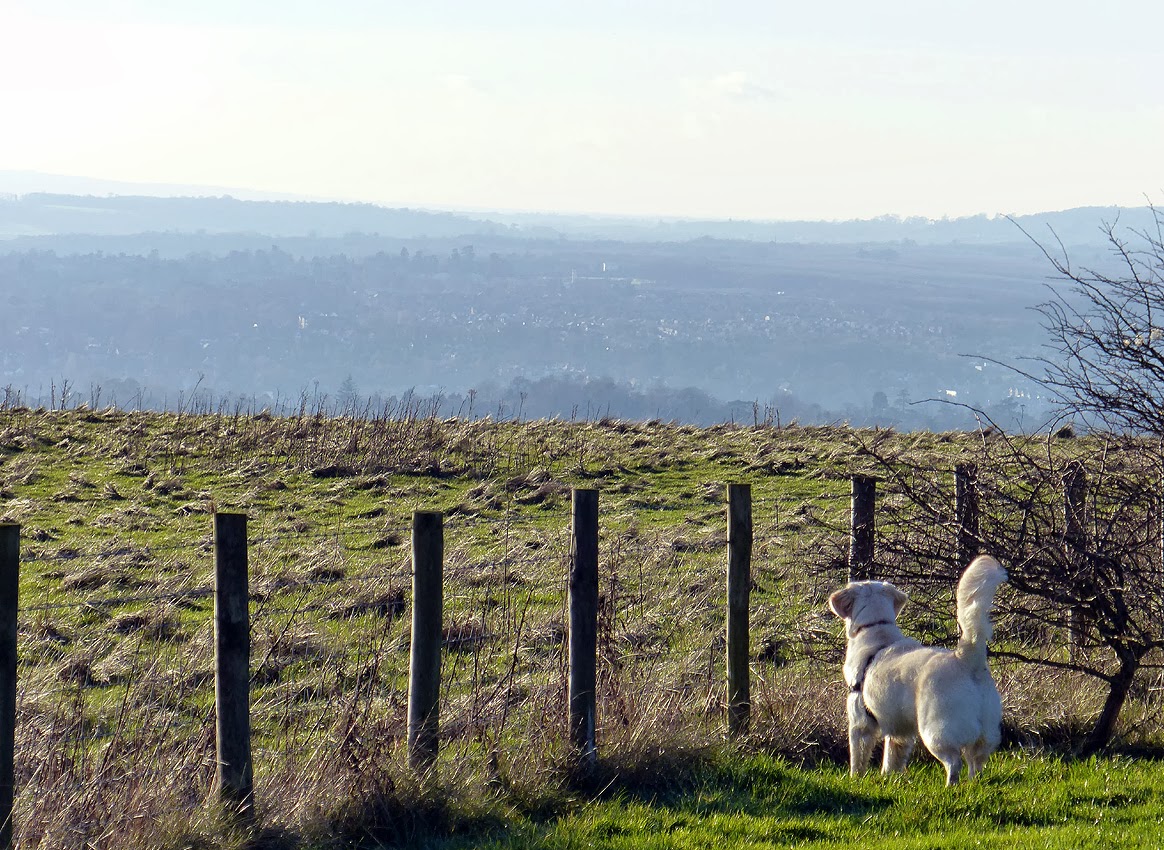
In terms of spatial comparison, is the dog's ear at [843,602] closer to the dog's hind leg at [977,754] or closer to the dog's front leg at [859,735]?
the dog's front leg at [859,735]

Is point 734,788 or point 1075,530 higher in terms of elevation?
point 1075,530

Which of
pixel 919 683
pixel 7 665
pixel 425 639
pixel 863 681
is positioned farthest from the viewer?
pixel 863 681

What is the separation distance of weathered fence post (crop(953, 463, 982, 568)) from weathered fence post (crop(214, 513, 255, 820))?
4132 millimetres

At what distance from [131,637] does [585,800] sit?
219 inches

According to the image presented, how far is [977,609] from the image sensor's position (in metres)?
5.61

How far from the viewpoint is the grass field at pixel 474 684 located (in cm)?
542

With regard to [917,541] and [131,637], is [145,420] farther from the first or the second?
[917,541]

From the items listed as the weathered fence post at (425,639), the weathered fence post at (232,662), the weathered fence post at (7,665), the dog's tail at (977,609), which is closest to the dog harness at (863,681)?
the dog's tail at (977,609)

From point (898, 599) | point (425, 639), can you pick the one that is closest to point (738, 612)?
point (898, 599)

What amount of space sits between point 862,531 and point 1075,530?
124cm

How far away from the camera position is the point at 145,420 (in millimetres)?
25234

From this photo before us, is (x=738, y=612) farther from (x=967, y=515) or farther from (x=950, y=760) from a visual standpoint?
(x=967, y=515)

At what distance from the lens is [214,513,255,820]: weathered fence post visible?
16.9 feet

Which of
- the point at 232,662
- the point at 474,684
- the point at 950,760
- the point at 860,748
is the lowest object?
the point at 860,748
